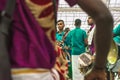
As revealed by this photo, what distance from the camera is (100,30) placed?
1.74 m

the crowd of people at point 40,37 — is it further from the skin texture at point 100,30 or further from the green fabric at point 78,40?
the green fabric at point 78,40

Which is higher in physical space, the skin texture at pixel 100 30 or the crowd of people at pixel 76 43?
the skin texture at pixel 100 30

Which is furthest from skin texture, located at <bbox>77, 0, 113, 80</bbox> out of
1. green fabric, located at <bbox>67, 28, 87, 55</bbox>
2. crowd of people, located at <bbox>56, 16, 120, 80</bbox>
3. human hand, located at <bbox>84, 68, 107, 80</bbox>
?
green fabric, located at <bbox>67, 28, 87, 55</bbox>

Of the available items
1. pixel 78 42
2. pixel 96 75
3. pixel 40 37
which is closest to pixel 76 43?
pixel 78 42

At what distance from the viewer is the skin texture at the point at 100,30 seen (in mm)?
1676

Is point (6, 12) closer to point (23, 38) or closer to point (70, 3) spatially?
point (23, 38)

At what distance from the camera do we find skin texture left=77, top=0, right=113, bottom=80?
1.68 metres

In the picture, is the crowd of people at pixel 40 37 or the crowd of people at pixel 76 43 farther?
the crowd of people at pixel 76 43

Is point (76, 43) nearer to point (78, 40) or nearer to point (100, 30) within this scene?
point (78, 40)

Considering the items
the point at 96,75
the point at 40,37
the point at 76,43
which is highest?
the point at 40,37

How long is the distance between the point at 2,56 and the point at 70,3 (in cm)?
46

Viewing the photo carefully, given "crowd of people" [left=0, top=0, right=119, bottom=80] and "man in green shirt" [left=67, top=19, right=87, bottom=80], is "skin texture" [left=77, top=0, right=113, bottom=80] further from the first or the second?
"man in green shirt" [left=67, top=19, right=87, bottom=80]

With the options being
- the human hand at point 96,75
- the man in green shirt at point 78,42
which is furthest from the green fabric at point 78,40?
the human hand at point 96,75

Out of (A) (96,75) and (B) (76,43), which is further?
(B) (76,43)
